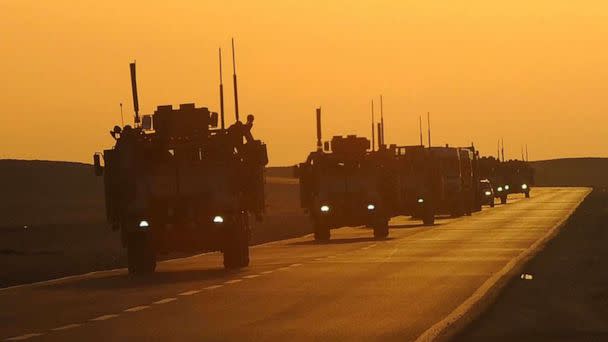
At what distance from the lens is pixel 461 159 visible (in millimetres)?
79938

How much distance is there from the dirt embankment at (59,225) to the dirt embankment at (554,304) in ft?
24.4

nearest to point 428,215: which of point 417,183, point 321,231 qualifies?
point 417,183

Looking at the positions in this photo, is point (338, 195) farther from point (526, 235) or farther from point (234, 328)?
point (234, 328)

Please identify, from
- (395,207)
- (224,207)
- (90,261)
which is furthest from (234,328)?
(395,207)

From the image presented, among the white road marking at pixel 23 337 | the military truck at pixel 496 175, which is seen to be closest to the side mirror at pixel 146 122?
the white road marking at pixel 23 337

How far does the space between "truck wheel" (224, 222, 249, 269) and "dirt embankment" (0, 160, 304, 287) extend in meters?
3.10

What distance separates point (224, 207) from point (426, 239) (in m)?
17.1

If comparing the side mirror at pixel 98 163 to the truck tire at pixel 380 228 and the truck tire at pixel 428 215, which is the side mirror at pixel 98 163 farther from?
the truck tire at pixel 428 215

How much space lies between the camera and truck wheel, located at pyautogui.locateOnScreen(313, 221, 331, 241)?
53750 mm

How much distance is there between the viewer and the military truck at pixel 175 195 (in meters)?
35.0

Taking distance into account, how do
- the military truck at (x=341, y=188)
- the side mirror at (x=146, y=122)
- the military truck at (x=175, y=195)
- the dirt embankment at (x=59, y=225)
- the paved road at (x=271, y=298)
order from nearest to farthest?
the paved road at (x=271, y=298), the military truck at (x=175, y=195), the side mirror at (x=146, y=122), the dirt embankment at (x=59, y=225), the military truck at (x=341, y=188)

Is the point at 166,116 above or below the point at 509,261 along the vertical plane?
above

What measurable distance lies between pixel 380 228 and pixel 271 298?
28225 mm

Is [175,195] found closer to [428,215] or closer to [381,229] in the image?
[381,229]
